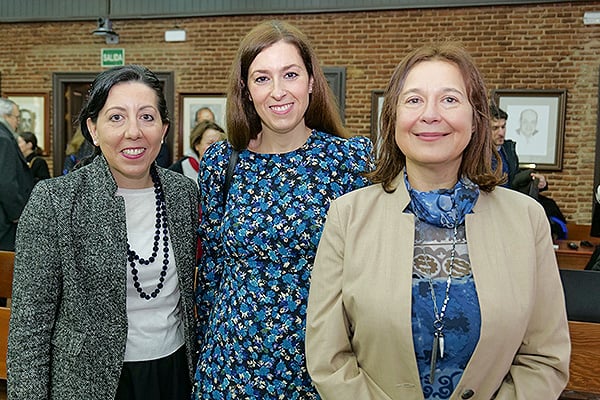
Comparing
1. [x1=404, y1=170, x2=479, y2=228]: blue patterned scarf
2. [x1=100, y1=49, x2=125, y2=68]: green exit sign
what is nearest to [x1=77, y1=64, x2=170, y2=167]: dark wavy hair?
[x1=404, y1=170, x2=479, y2=228]: blue patterned scarf

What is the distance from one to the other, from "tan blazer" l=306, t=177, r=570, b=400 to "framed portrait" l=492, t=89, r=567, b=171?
22.3ft

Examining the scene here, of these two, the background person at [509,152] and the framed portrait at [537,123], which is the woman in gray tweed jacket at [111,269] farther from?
the framed portrait at [537,123]

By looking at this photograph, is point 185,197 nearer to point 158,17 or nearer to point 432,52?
point 432,52

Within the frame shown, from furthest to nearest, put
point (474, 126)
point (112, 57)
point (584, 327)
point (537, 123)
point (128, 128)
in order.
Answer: point (112, 57), point (537, 123), point (584, 327), point (128, 128), point (474, 126)

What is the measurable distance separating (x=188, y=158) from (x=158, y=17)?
4395mm

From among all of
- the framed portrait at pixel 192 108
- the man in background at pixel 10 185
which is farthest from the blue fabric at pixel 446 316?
the framed portrait at pixel 192 108

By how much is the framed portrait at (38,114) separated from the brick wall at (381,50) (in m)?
0.14

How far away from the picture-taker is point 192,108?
Answer: 348 inches

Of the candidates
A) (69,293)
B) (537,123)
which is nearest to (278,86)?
(69,293)

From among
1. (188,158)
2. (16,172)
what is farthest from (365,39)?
(16,172)

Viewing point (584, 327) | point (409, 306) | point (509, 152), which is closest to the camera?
point (409, 306)

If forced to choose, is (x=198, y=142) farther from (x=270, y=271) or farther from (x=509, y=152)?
(x=270, y=271)

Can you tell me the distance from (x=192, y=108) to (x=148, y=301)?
7424mm

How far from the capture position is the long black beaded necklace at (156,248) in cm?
170
